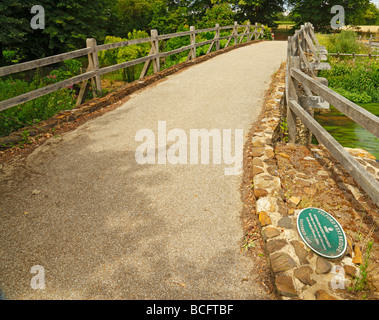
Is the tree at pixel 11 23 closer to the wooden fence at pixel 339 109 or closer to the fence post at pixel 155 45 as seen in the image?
the fence post at pixel 155 45

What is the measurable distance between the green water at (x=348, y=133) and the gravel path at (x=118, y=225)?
6291 millimetres

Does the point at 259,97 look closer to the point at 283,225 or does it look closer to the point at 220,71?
the point at 220,71

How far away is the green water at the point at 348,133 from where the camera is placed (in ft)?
33.6

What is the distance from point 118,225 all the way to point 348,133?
436 inches

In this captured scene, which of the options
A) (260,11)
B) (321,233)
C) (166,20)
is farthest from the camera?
(260,11)

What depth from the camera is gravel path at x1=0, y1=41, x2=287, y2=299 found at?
2.82 metres

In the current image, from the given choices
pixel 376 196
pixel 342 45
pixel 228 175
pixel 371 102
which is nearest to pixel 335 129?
pixel 371 102

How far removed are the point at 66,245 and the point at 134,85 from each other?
21.1 ft

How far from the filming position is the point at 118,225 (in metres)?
3.55
